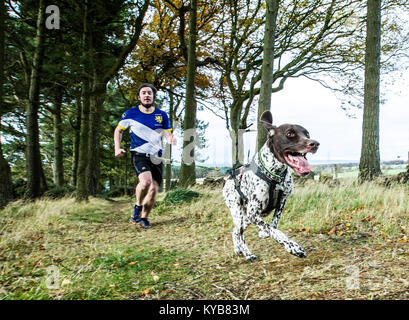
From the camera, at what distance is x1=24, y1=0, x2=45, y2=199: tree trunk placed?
30.9ft

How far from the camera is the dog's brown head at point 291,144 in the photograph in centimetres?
180

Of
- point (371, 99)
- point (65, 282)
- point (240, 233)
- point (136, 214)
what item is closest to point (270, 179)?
point (240, 233)

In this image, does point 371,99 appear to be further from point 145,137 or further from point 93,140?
point 93,140

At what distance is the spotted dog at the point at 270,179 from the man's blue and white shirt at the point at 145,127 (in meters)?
1.12

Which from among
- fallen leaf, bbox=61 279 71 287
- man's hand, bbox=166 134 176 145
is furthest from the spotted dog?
fallen leaf, bbox=61 279 71 287

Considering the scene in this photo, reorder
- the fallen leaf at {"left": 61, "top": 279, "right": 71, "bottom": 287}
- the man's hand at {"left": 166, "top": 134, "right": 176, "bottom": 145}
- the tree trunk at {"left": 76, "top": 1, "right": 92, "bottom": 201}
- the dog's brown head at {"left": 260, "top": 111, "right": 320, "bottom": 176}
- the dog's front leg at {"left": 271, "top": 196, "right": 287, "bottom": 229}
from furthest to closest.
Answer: the tree trunk at {"left": 76, "top": 1, "right": 92, "bottom": 201} → the man's hand at {"left": 166, "top": 134, "right": 176, "bottom": 145} → the fallen leaf at {"left": 61, "top": 279, "right": 71, "bottom": 287} → the dog's front leg at {"left": 271, "top": 196, "right": 287, "bottom": 229} → the dog's brown head at {"left": 260, "top": 111, "right": 320, "bottom": 176}

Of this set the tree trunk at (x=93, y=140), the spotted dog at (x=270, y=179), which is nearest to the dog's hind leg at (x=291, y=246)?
the spotted dog at (x=270, y=179)

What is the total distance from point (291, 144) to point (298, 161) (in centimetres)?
12

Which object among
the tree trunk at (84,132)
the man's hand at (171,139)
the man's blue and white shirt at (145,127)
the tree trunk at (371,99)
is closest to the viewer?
the man's hand at (171,139)

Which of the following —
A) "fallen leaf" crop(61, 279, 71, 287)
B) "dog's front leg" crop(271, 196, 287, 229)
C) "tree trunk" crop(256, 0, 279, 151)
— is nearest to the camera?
"dog's front leg" crop(271, 196, 287, 229)

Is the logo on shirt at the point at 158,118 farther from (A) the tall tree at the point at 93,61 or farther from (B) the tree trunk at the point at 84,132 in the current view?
(B) the tree trunk at the point at 84,132

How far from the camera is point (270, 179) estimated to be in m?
2.15

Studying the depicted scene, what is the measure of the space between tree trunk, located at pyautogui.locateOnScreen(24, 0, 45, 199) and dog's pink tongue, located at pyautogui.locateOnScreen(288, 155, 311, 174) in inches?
393

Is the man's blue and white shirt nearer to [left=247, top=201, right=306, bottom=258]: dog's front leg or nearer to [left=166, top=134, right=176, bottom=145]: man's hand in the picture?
[left=166, top=134, right=176, bottom=145]: man's hand
